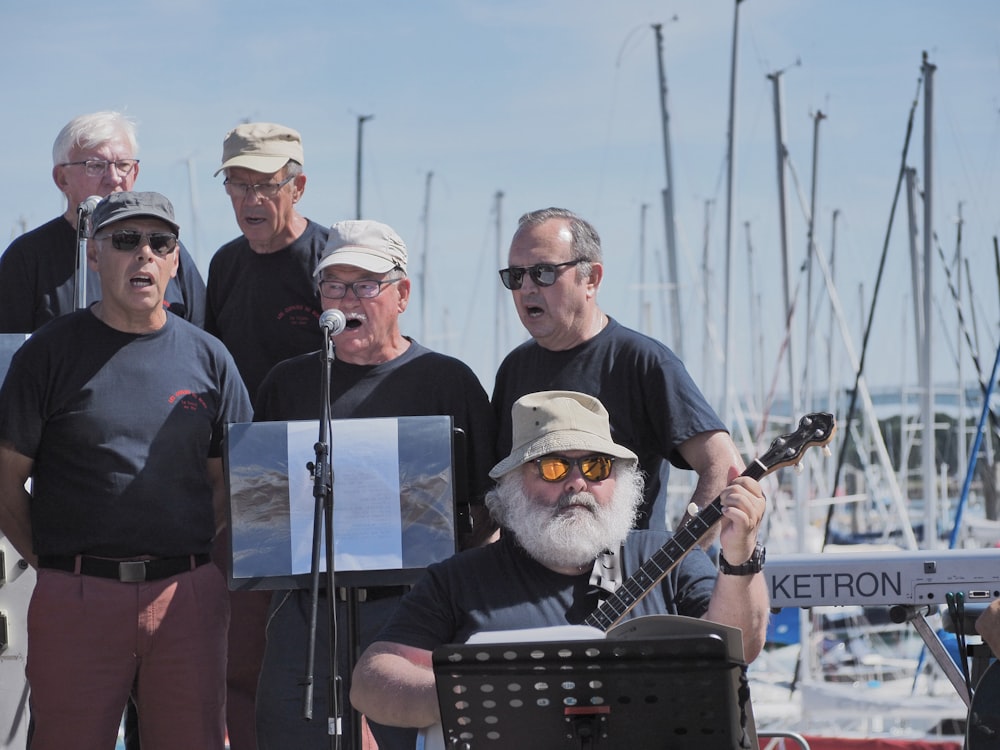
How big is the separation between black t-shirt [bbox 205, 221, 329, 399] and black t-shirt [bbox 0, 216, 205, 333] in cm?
26

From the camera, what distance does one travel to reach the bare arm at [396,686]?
11.4 ft

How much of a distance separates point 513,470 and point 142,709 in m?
1.50

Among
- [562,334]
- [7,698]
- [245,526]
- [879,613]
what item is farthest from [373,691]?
[879,613]

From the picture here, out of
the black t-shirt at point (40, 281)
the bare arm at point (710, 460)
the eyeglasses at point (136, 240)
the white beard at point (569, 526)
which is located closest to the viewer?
the white beard at point (569, 526)

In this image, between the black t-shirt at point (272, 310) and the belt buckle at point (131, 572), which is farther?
the black t-shirt at point (272, 310)

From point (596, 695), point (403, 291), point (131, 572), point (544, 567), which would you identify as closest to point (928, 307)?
point (403, 291)

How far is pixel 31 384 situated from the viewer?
421cm

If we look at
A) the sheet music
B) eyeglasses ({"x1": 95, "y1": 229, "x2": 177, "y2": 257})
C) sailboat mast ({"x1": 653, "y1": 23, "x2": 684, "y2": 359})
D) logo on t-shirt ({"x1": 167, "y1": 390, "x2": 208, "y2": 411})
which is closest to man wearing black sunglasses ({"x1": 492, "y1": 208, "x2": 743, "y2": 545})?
the sheet music

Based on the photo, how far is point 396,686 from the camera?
3.54 meters

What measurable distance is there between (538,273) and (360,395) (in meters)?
0.75

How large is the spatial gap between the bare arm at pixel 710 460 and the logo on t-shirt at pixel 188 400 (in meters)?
1.57

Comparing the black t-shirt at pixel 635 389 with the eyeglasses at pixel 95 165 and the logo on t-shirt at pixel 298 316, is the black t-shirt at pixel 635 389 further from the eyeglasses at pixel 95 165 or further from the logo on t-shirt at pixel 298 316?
the eyeglasses at pixel 95 165

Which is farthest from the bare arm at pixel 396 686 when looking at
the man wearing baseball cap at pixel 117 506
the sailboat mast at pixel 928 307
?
the sailboat mast at pixel 928 307

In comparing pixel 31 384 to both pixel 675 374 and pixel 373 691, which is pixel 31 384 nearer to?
pixel 373 691
